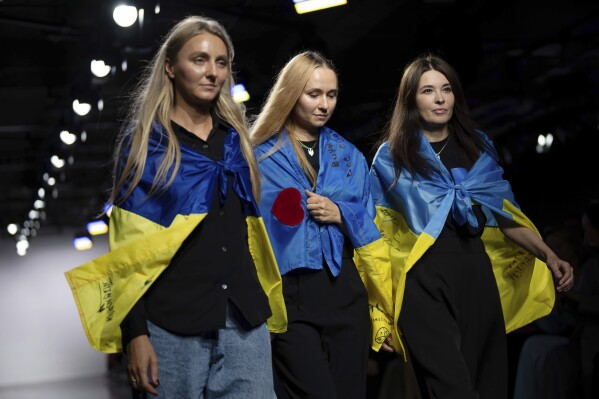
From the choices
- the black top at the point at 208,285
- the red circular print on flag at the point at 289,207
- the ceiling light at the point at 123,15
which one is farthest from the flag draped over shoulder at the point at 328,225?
the ceiling light at the point at 123,15

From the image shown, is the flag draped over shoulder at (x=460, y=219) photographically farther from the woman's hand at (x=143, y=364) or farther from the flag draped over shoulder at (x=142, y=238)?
the woman's hand at (x=143, y=364)

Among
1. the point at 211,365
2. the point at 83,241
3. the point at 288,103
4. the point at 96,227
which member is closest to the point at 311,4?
the point at 288,103

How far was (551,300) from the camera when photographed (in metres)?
4.38

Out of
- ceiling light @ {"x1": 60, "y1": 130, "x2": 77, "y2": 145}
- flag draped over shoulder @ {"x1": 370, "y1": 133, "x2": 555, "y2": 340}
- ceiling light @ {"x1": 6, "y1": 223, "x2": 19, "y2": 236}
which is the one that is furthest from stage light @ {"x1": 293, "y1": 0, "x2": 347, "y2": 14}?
ceiling light @ {"x1": 6, "y1": 223, "x2": 19, "y2": 236}

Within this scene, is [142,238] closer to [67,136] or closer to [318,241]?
[318,241]

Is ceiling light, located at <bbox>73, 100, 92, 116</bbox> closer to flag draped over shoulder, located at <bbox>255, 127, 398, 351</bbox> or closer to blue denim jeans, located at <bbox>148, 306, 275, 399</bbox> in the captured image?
flag draped over shoulder, located at <bbox>255, 127, 398, 351</bbox>

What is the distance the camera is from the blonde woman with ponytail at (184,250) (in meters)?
2.95

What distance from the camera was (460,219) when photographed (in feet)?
13.3

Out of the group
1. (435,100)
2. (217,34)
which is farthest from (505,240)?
(217,34)

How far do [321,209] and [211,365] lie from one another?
1.01 metres

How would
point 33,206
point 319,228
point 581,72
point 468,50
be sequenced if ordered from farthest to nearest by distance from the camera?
point 33,206, point 581,72, point 468,50, point 319,228

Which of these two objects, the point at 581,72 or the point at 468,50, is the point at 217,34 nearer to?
the point at 468,50

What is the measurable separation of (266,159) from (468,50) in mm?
3860

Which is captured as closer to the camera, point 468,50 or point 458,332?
point 458,332
